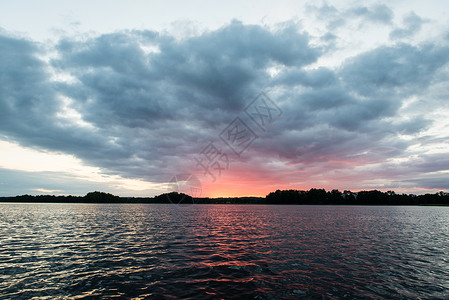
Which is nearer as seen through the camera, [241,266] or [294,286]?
[294,286]

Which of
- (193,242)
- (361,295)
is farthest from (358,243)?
(193,242)

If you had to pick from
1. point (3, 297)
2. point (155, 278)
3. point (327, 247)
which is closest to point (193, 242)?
point (155, 278)

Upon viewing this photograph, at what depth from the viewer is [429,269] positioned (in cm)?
2245

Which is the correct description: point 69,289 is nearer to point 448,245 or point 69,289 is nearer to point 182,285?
point 182,285

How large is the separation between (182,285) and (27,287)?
1084 centimetres

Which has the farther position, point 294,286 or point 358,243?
point 358,243

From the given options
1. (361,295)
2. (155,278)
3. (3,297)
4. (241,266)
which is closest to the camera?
(3,297)

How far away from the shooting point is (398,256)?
27.5 m

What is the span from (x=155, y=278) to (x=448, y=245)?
4346cm

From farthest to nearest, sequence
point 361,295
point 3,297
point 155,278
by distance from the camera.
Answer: point 155,278 < point 361,295 < point 3,297

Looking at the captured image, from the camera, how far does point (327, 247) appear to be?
31703 mm

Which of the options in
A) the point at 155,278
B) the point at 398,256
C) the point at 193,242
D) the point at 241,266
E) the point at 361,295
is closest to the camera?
the point at 361,295

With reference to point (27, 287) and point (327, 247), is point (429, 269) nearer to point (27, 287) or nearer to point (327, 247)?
point (327, 247)

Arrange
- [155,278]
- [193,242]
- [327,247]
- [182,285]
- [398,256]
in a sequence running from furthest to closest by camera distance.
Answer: [193,242], [327,247], [398,256], [155,278], [182,285]
